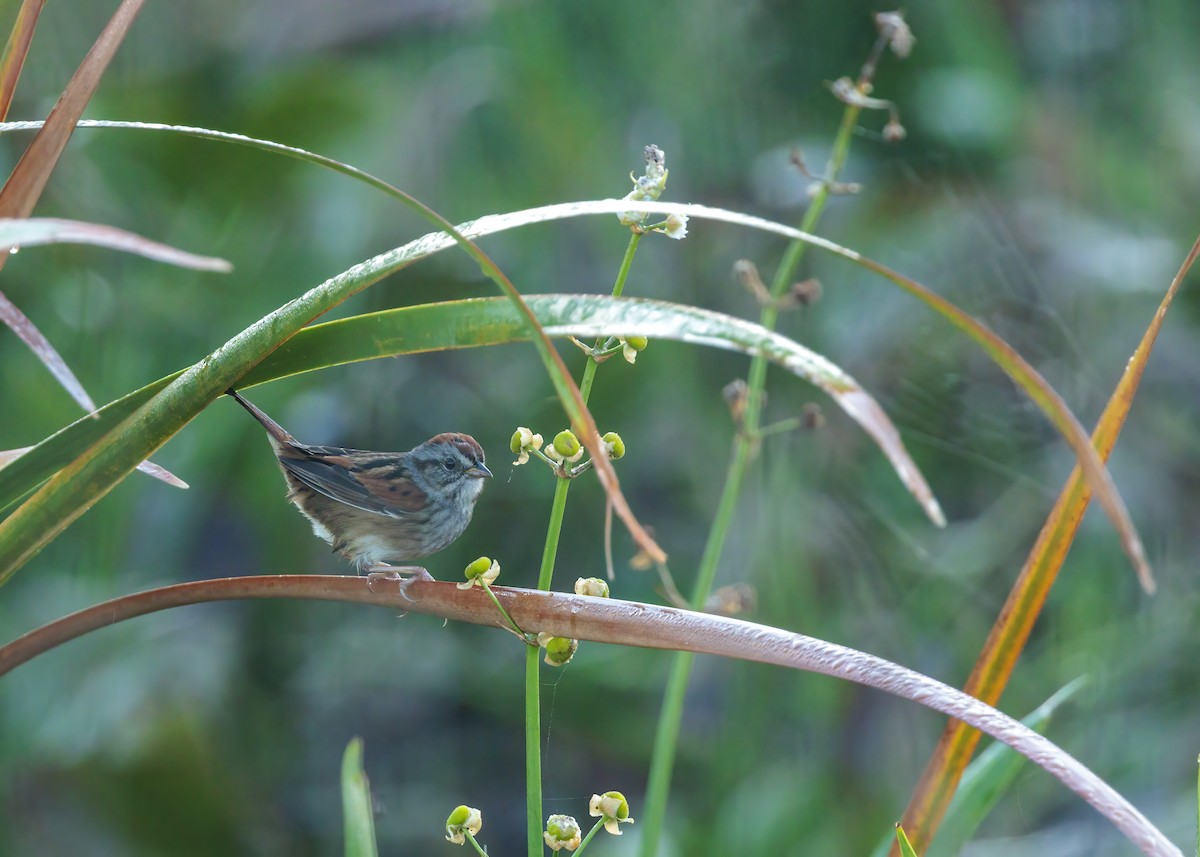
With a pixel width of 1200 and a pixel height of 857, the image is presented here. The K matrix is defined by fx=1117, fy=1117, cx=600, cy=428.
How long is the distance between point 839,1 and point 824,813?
1.82 m

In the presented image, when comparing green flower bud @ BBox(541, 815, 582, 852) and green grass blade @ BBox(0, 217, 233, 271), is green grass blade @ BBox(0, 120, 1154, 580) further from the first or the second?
green flower bud @ BBox(541, 815, 582, 852)

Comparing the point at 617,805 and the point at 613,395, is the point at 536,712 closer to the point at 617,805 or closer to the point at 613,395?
the point at 617,805

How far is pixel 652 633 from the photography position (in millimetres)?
633

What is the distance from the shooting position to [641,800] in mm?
2414

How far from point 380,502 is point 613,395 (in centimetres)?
115

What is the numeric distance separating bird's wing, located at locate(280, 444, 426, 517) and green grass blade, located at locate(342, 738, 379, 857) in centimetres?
60

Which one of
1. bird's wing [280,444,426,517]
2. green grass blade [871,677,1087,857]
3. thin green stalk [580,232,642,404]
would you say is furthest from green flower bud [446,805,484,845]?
bird's wing [280,444,426,517]

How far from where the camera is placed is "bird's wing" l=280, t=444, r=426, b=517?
4.05ft

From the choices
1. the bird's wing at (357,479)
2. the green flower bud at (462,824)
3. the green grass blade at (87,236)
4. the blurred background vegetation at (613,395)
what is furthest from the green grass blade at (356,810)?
the blurred background vegetation at (613,395)

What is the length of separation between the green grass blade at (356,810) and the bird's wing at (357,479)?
0.60 metres

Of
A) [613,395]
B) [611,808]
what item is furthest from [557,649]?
[613,395]

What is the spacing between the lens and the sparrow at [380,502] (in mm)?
1282

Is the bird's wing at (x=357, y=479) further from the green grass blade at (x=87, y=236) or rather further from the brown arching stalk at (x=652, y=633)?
the green grass blade at (x=87, y=236)

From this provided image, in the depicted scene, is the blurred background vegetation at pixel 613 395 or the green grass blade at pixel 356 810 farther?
the blurred background vegetation at pixel 613 395
